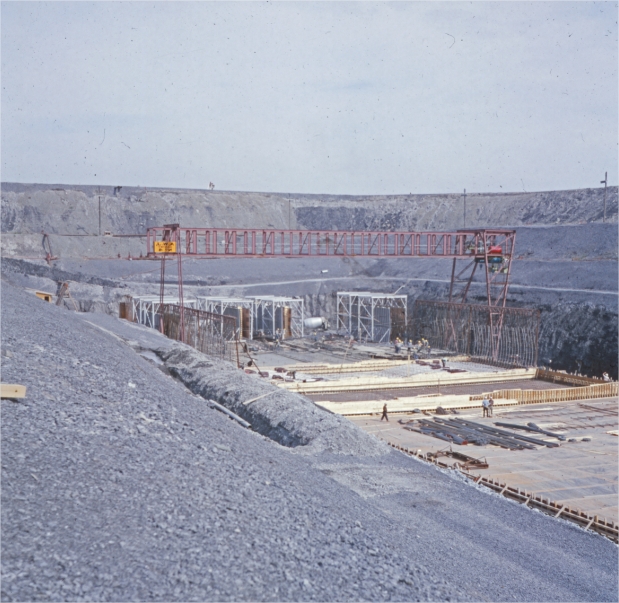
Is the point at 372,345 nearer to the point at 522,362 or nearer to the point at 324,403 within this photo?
the point at 522,362

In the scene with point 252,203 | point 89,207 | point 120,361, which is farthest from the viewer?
point 252,203

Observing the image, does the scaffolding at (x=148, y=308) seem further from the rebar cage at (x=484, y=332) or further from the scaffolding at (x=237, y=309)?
the rebar cage at (x=484, y=332)

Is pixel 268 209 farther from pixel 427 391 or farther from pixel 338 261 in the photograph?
pixel 427 391

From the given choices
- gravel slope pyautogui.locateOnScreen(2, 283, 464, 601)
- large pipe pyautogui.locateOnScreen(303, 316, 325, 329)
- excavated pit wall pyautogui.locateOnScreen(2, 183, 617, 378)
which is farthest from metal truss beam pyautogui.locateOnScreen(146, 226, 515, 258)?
gravel slope pyautogui.locateOnScreen(2, 283, 464, 601)

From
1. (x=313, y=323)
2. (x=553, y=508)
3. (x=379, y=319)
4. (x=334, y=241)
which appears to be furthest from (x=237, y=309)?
(x=553, y=508)

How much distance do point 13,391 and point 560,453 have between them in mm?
13128

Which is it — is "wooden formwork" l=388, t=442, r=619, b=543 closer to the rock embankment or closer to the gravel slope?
the gravel slope

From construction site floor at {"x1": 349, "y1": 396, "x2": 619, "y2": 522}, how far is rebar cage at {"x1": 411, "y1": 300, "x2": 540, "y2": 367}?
347 inches

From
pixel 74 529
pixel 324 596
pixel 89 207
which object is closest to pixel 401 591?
pixel 324 596

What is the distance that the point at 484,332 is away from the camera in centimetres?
3506

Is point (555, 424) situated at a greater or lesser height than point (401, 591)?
lesser

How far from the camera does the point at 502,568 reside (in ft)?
27.9

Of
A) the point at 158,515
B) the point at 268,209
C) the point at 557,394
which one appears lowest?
the point at 557,394

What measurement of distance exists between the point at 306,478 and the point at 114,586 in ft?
15.7
